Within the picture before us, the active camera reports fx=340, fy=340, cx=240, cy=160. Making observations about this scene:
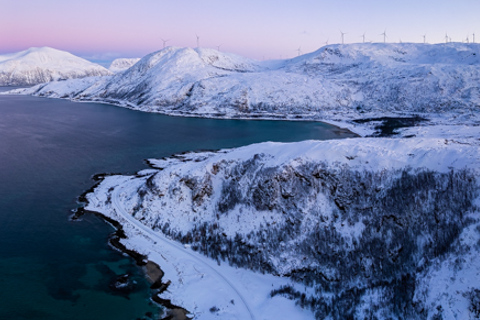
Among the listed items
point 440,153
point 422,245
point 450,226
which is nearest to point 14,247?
point 422,245

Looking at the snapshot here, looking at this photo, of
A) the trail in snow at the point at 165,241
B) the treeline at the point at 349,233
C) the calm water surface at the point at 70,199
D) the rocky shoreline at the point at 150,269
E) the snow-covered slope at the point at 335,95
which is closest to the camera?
the treeline at the point at 349,233

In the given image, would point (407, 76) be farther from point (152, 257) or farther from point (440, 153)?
point (152, 257)

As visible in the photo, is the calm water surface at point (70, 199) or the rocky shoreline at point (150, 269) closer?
the rocky shoreline at point (150, 269)

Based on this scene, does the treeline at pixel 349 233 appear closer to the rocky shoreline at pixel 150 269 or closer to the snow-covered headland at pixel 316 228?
the snow-covered headland at pixel 316 228

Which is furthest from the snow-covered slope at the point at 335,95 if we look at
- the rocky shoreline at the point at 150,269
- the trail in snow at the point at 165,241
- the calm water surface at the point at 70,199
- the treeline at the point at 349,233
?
the rocky shoreline at the point at 150,269

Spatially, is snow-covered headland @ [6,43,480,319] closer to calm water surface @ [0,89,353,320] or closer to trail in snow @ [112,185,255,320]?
trail in snow @ [112,185,255,320]

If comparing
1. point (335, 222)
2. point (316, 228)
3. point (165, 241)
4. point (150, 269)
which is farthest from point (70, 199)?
point (335, 222)

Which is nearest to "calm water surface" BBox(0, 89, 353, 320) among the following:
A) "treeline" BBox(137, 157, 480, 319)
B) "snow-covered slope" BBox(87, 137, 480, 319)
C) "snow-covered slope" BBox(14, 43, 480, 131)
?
"snow-covered slope" BBox(87, 137, 480, 319)
